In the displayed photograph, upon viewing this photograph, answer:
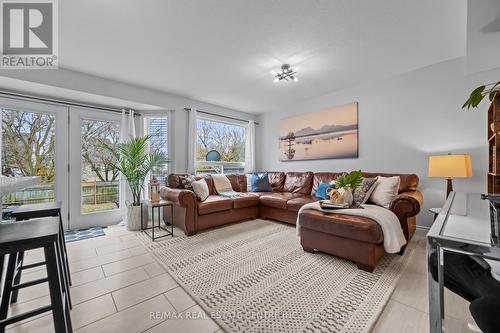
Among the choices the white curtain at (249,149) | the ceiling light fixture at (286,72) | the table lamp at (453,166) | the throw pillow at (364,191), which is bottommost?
the throw pillow at (364,191)

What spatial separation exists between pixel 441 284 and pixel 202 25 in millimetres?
2453

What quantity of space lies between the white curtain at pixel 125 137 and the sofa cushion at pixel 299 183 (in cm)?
304

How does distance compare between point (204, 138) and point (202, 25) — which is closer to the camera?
point (202, 25)

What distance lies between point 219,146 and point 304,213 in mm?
2925

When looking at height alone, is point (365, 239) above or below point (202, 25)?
below

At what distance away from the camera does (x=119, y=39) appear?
2.18m

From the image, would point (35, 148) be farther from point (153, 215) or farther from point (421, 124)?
point (421, 124)

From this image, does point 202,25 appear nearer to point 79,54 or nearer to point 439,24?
point 79,54

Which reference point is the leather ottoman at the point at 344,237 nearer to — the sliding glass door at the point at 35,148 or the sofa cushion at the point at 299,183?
the sofa cushion at the point at 299,183

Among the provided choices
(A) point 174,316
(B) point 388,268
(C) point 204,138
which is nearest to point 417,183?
(B) point 388,268

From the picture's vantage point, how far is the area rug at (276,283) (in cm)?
136

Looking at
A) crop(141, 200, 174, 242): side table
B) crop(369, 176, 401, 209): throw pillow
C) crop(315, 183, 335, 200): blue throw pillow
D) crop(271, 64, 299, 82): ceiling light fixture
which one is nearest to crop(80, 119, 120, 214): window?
crop(141, 200, 174, 242): side table

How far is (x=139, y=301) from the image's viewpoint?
155cm

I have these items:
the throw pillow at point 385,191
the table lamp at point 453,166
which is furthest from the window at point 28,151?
the table lamp at point 453,166
